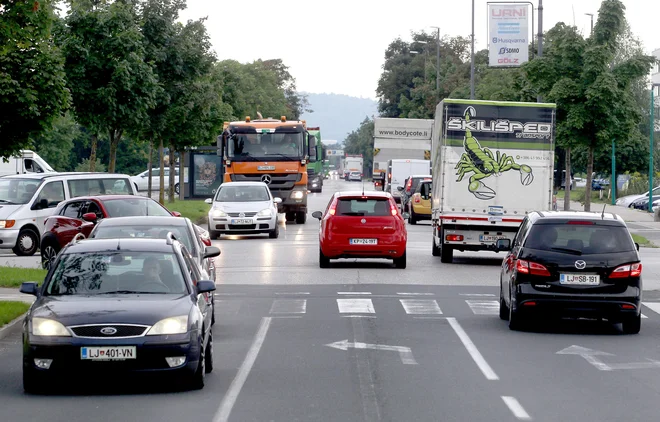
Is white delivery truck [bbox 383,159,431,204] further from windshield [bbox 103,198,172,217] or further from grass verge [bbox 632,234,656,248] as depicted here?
windshield [bbox 103,198,172,217]

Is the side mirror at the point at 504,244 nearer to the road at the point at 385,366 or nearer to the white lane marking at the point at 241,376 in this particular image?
the road at the point at 385,366

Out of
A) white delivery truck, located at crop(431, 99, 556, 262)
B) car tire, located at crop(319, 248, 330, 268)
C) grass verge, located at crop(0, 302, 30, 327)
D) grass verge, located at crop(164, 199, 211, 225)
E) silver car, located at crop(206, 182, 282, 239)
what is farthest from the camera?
grass verge, located at crop(164, 199, 211, 225)

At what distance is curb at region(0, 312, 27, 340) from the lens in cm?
1459

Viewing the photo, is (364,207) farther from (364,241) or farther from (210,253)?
(210,253)

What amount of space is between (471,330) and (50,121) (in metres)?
7.94

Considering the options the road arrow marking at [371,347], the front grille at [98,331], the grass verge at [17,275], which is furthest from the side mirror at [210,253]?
the grass verge at [17,275]

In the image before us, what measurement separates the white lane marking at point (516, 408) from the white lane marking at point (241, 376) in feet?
7.38

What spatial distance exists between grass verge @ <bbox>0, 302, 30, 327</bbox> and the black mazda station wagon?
20.6 ft

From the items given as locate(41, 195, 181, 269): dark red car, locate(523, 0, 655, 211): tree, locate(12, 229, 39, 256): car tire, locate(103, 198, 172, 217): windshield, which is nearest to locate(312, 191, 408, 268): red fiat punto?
locate(41, 195, 181, 269): dark red car

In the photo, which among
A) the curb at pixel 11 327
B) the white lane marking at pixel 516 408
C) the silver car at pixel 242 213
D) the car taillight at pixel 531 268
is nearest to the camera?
the white lane marking at pixel 516 408

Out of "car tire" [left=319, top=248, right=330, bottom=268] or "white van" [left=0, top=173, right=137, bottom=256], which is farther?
"white van" [left=0, top=173, right=137, bottom=256]

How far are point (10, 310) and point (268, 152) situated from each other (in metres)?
24.7

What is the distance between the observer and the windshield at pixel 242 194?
116 feet

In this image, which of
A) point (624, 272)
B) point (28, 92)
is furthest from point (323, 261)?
point (624, 272)
